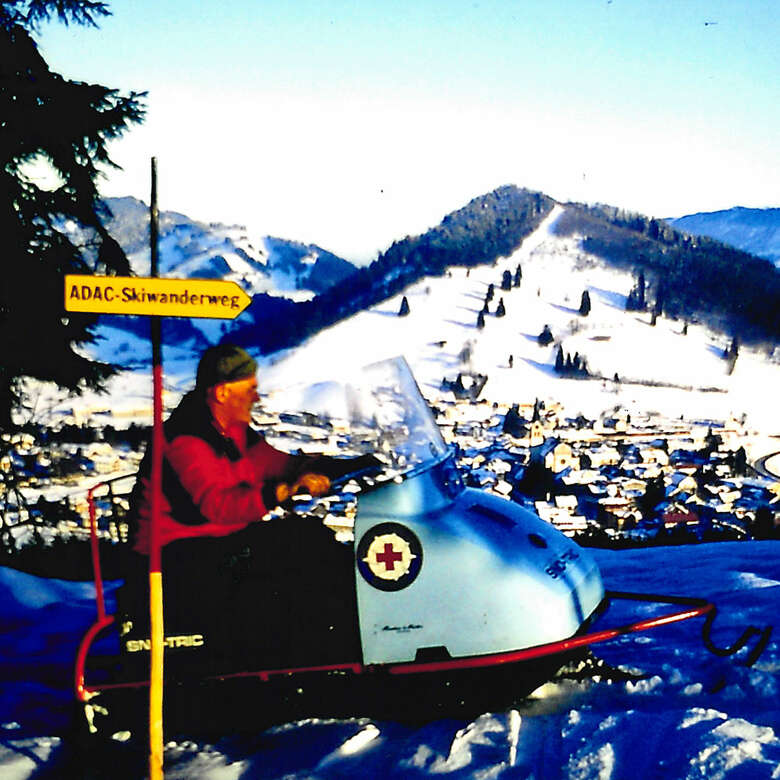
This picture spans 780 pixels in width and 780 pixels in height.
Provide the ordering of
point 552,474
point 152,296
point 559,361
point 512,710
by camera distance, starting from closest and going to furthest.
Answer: point 152,296 < point 512,710 < point 552,474 < point 559,361

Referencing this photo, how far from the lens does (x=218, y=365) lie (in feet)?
11.6

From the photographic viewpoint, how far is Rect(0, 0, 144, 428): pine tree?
746cm

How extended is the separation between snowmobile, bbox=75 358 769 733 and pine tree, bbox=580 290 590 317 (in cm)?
5533

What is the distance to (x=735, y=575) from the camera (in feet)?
19.2

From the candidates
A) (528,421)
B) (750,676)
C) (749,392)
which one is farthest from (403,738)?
(749,392)

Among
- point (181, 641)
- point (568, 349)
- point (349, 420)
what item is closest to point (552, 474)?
point (349, 420)

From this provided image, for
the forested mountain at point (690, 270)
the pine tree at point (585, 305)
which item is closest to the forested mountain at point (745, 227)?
the forested mountain at point (690, 270)

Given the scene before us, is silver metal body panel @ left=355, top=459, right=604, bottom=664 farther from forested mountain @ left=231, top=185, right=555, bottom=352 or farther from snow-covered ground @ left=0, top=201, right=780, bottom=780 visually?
forested mountain @ left=231, top=185, right=555, bottom=352

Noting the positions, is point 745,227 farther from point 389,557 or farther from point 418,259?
point 389,557

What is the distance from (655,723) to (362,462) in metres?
1.97

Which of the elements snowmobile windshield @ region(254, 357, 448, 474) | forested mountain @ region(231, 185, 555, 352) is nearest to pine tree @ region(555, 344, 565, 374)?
forested mountain @ region(231, 185, 555, 352)

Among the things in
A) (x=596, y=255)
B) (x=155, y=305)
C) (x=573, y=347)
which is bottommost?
(x=155, y=305)

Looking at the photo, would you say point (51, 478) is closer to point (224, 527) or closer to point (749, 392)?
point (224, 527)

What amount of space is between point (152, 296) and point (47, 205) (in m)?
6.05
